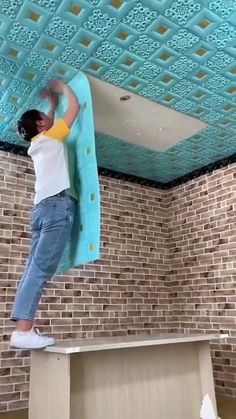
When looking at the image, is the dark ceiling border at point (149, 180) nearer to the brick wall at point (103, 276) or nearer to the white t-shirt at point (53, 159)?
the brick wall at point (103, 276)

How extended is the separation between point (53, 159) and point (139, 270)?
1.93 meters

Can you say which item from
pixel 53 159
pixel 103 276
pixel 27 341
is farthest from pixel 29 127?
pixel 103 276

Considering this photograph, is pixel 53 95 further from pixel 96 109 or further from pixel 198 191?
pixel 198 191

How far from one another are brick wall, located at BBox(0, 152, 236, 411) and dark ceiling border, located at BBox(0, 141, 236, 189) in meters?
0.05

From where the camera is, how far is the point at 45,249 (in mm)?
2045

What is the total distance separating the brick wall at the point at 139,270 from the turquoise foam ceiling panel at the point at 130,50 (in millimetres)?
840

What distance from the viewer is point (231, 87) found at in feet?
8.06

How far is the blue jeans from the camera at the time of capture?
200 cm

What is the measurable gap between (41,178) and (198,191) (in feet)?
6.64

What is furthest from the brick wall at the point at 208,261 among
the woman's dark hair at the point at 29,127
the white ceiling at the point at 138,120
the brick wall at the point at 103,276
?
the woman's dark hair at the point at 29,127

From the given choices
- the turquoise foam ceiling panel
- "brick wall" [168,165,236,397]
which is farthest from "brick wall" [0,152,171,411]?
the turquoise foam ceiling panel

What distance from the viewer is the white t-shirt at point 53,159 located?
2.08 metres

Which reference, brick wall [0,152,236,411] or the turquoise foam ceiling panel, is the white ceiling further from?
brick wall [0,152,236,411]

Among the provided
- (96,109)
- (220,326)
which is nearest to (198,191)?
(220,326)
